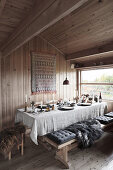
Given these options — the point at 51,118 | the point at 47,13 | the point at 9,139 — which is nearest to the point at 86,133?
the point at 51,118

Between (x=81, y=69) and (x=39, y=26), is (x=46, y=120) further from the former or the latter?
(x=81, y=69)

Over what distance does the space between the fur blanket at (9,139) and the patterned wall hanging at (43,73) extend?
5.05 ft

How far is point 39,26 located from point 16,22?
1.11m

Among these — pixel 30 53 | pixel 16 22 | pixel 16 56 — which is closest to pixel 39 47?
pixel 30 53

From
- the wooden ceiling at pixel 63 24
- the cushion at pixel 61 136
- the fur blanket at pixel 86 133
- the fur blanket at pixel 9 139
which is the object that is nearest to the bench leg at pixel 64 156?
the cushion at pixel 61 136

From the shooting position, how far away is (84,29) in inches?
123

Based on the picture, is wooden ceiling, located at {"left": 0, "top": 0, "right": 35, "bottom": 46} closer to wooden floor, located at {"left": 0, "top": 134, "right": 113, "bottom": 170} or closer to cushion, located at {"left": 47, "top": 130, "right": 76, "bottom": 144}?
cushion, located at {"left": 47, "top": 130, "right": 76, "bottom": 144}

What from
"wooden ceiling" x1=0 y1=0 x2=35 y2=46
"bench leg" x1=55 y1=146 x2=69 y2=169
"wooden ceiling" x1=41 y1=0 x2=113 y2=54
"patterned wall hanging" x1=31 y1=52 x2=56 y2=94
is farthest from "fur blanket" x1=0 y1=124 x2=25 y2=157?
"wooden ceiling" x1=41 y1=0 x2=113 y2=54

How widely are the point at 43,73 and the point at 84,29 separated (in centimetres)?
182

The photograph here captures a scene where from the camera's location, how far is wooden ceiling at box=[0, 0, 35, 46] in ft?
6.43

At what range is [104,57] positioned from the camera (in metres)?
4.04

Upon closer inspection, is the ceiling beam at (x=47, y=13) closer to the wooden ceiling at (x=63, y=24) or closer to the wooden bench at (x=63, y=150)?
the wooden ceiling at (x=63, y=24)

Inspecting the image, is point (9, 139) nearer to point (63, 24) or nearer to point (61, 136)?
point (61, 136)

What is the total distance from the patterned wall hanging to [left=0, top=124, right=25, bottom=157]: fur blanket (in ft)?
5.05
